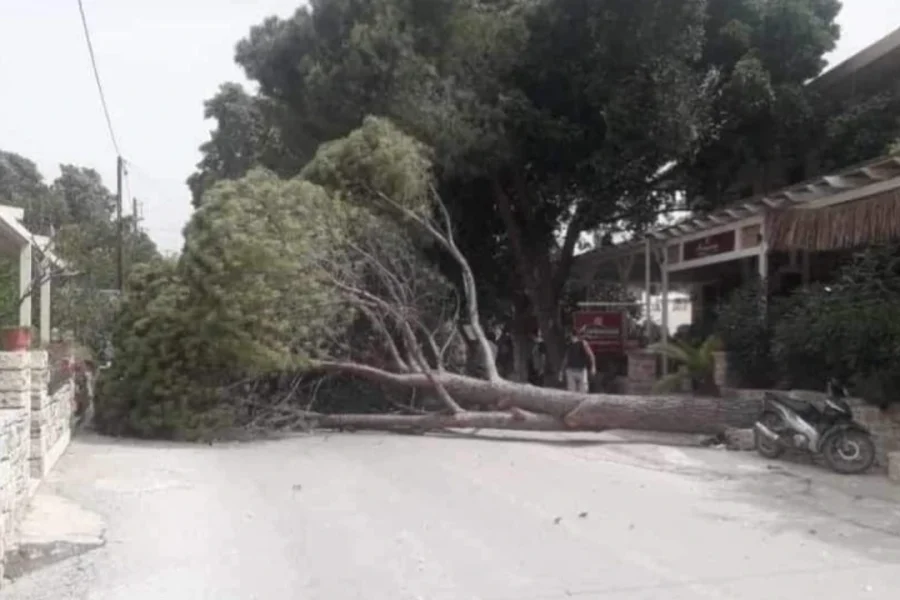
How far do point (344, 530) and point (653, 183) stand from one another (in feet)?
55.9

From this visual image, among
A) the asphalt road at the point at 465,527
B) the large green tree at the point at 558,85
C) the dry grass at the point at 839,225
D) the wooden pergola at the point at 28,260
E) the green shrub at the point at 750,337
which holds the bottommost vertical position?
the asphalt road at the point at 465,527

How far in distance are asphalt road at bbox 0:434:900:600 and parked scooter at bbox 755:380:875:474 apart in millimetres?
336

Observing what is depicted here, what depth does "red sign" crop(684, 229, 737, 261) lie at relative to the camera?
19.3m

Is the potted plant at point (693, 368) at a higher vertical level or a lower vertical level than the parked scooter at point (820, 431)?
higher

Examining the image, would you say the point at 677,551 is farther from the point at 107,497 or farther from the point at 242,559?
the point at 107,497

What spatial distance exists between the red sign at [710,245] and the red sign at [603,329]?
4108 millimetres

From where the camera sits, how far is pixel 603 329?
25594 mm

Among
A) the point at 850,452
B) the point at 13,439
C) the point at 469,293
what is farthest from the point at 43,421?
the point at 469,293

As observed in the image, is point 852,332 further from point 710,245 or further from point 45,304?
point 45,304

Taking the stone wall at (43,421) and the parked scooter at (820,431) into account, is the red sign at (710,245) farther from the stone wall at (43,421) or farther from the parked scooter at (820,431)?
the stone wall at (43,421)

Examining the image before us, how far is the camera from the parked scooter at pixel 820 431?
41.7ft

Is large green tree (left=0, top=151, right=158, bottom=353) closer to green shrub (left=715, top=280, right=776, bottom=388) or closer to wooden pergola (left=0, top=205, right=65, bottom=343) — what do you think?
wooden pergola (left=0, top=205, right=65, bottom=343)

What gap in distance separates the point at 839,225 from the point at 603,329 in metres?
10.8

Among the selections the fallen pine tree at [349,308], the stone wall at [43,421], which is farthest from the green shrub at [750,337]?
the stone wall at [43,421]
